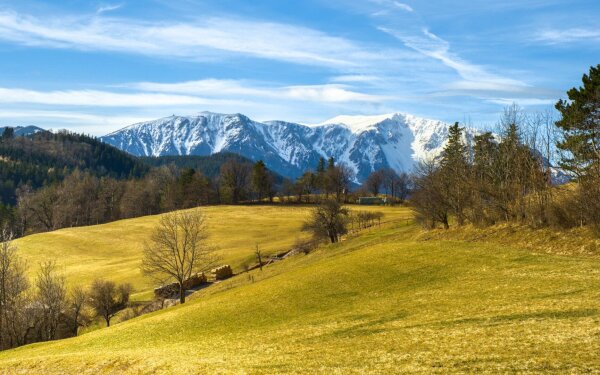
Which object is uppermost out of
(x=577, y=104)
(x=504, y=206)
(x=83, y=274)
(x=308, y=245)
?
(x=577, y=104)

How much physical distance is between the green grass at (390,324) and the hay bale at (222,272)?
1513 inches

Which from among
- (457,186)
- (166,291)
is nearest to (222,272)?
(166,291)

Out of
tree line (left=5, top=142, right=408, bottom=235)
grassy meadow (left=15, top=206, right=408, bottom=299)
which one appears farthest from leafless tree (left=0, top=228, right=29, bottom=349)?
tree line (left=5, top=142, right=408, bottom=235)

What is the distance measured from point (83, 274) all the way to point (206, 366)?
3273 inches

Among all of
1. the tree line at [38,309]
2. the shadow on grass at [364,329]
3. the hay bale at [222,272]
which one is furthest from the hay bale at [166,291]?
the shadow on grass at [364,329]

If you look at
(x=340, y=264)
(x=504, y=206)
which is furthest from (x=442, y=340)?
(x=504, y=206)

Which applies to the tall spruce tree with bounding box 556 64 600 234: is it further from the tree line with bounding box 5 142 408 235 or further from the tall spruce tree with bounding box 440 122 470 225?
the tree line with bounding box 5 142 408 235

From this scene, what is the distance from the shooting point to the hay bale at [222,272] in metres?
A: 85.9

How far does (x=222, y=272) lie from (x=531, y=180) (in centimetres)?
5480

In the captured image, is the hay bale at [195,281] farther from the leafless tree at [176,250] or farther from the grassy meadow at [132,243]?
the grassy meadow at [132,243]

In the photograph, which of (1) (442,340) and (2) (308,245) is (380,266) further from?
(2) (308,245)

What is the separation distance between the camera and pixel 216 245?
11112 centimetres

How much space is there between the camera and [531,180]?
171 ft

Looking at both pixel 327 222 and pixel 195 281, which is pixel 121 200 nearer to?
pixel 195 281
